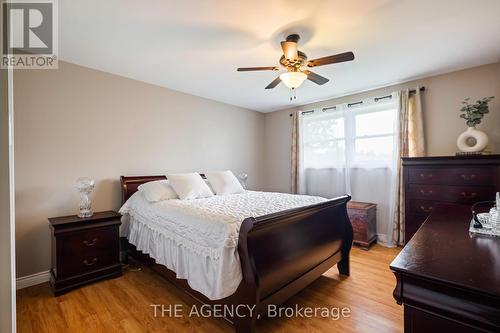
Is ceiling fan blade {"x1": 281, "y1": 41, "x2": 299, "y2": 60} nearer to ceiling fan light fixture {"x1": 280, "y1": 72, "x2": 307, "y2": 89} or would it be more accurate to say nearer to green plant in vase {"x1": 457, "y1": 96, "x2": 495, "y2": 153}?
ceiling fan light fixture {"x1": 280, "y1": 72, "x2": 307, "y2": 89}

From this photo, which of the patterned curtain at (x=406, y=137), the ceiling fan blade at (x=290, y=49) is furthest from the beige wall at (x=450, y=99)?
the ceiling fan blade at (x=290, y=49)

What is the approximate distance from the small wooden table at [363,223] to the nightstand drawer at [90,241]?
3224mm

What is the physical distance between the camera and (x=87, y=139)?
112 inches

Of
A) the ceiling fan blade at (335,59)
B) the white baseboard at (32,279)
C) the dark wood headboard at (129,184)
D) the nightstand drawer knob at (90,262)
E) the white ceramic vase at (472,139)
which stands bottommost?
the white baseboard at (32,279)

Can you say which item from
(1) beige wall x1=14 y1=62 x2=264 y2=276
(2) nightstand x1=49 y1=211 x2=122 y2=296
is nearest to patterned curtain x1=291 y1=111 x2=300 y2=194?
(1) beige wall x1=14 y1=62 x2=264 y2=276

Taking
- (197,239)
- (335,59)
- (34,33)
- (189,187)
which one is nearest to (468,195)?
(335,59)

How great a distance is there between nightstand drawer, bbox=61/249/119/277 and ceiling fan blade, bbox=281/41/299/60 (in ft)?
9.16

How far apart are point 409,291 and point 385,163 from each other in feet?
10.9

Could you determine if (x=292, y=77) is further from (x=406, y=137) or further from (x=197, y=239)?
(x=406, y=137)

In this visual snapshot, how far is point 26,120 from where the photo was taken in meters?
2.45

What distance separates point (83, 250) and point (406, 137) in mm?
4329

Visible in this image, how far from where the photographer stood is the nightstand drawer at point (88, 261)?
2.34m

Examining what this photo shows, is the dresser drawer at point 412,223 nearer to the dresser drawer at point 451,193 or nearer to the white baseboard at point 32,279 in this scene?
the dresser drawer at point 451,193

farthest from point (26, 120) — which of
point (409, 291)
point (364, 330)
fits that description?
point (364, 330)
